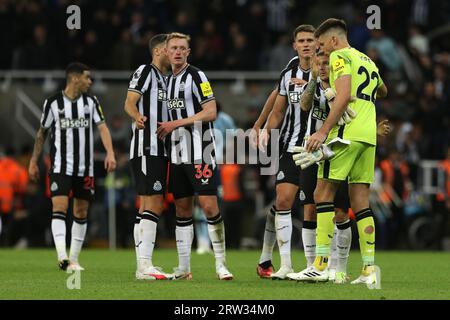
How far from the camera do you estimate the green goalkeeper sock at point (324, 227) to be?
9.79m

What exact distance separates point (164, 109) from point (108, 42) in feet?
39.6

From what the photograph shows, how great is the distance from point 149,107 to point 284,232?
1800 mm

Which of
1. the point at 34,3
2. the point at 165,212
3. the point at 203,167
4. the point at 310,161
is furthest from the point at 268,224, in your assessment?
the point at 34,3

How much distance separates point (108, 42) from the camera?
22750 millimetres

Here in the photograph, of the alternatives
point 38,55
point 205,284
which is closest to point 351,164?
point 205,284

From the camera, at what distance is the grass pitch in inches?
347

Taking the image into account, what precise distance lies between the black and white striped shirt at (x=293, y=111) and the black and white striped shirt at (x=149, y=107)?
1185mm

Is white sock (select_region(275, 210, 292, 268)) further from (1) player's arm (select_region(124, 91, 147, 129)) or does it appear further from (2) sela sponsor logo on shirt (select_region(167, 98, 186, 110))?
(1) player's arm (select_region(124, 91, 147, 129))

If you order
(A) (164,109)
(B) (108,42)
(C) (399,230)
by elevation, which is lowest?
(C) (399,230)

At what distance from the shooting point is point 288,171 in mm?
10938

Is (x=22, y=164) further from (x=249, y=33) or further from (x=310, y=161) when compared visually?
(x=310, y=161)

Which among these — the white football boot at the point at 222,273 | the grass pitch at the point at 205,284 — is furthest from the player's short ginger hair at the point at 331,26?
the white football boot at the point at 222,273

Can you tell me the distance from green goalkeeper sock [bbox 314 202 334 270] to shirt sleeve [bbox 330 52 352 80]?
3.74 ft

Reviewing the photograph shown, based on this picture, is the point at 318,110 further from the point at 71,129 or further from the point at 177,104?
the point at 71,129
